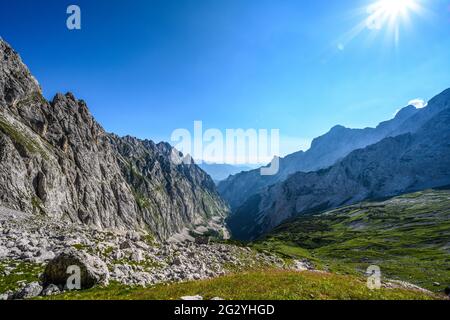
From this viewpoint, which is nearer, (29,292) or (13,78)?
(29,292)

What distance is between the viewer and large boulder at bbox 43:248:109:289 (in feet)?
75.7

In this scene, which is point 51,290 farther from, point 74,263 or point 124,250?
point 124,250

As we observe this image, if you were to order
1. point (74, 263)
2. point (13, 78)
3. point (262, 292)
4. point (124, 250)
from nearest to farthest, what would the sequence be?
point (262, 292), point (74, 263), point (124, 250), point (13, 78)

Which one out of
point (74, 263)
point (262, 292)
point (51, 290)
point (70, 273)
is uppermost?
point (74, 263)

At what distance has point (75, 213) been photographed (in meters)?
162

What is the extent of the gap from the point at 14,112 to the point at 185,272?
15850 cm

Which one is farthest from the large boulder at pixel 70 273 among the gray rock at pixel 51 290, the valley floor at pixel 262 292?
the valley floor at pixel 262 292

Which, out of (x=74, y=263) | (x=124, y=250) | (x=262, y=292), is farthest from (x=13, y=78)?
(x=262, y=292)

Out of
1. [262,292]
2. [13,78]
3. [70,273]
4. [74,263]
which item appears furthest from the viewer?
[13,78]

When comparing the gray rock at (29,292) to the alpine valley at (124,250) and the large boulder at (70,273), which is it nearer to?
the alpine valley at (124,250)

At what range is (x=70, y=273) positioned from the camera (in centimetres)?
2320

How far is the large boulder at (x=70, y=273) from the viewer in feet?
75.7

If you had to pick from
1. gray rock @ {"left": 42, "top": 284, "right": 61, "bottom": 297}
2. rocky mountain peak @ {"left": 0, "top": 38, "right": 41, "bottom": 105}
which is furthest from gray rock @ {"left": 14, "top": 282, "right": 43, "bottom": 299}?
rocky mountain peak @ {"left": 0, "top": 38, "right": 41, "bottom": 105}
